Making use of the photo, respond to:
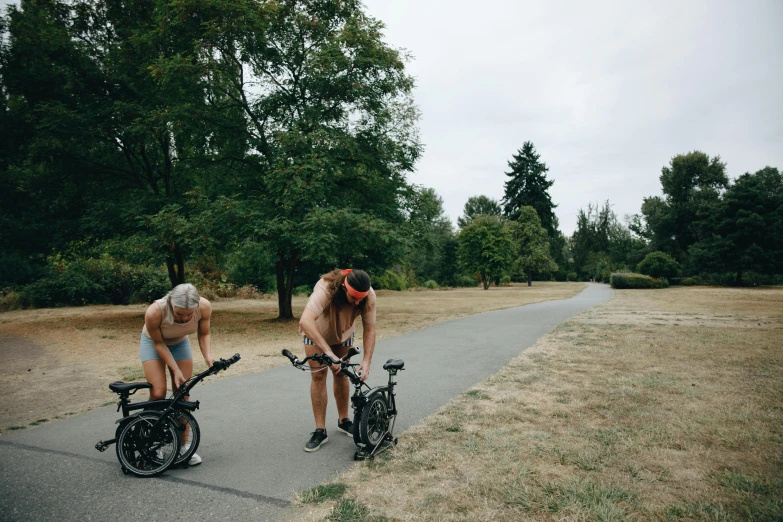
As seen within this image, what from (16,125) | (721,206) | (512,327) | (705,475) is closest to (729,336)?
(512,327)

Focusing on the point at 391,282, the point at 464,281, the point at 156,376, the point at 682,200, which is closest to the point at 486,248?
the point at 464,281

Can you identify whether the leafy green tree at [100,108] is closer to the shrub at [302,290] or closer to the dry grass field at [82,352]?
the dry grass field at [82,352]

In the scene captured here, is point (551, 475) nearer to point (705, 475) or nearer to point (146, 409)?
point (705, 475)

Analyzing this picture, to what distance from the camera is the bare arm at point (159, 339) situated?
3.81 metres

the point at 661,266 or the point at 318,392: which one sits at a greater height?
the point at 661,266

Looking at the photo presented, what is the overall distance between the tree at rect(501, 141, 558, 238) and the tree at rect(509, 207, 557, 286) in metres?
7.36

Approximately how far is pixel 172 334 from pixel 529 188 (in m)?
66.2

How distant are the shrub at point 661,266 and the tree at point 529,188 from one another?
2142 cm

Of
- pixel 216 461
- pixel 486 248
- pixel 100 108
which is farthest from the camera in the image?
pixel 486 248

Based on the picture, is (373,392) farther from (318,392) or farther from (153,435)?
(153,435)

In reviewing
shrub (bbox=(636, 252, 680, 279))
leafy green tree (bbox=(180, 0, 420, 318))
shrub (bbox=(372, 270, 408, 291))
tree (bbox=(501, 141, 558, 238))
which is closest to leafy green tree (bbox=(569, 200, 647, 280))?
tree (bbox=(501, 141, 558, 238))

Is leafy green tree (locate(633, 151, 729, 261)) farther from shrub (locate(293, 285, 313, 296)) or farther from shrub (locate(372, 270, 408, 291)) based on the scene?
shrub (locate(293, 285, 313, 296))

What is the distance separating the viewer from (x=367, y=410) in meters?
3.96

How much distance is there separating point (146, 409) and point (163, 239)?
10.7 metres
